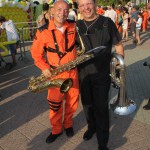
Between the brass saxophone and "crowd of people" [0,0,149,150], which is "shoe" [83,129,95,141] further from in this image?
the brass saxophone

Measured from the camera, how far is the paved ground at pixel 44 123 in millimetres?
3879

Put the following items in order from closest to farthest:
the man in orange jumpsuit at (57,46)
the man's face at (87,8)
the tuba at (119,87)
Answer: the tuba at (119,87)
the man's face at (87,8)
the man in orange jumpsuit at (57,46)

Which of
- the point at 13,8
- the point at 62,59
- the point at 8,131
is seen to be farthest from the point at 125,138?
the point at 13,8

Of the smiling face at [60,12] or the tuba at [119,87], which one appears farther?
the smiling face at [60,12]

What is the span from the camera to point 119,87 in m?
3.02

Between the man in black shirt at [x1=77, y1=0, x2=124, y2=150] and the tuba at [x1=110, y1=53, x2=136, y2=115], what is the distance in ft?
0.56

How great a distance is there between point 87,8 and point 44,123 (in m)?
2.30

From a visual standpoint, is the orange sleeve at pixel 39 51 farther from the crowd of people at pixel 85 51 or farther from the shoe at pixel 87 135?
the shoe at pixel 87 135

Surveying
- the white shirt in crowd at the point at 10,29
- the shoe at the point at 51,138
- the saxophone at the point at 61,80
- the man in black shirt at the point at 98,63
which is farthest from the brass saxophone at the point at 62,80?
the white shirt in crowd at the point at 10,29

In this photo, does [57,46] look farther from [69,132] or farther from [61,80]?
[69,132]

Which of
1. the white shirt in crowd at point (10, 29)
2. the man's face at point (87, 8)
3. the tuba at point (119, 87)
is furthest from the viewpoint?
the white shirt in crowd at point (10, 29)

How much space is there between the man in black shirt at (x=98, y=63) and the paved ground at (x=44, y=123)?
1.83ft

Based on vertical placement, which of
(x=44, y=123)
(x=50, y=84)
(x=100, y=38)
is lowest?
(x=44, y=123)

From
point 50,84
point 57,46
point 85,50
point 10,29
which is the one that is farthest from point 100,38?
point 10,29
